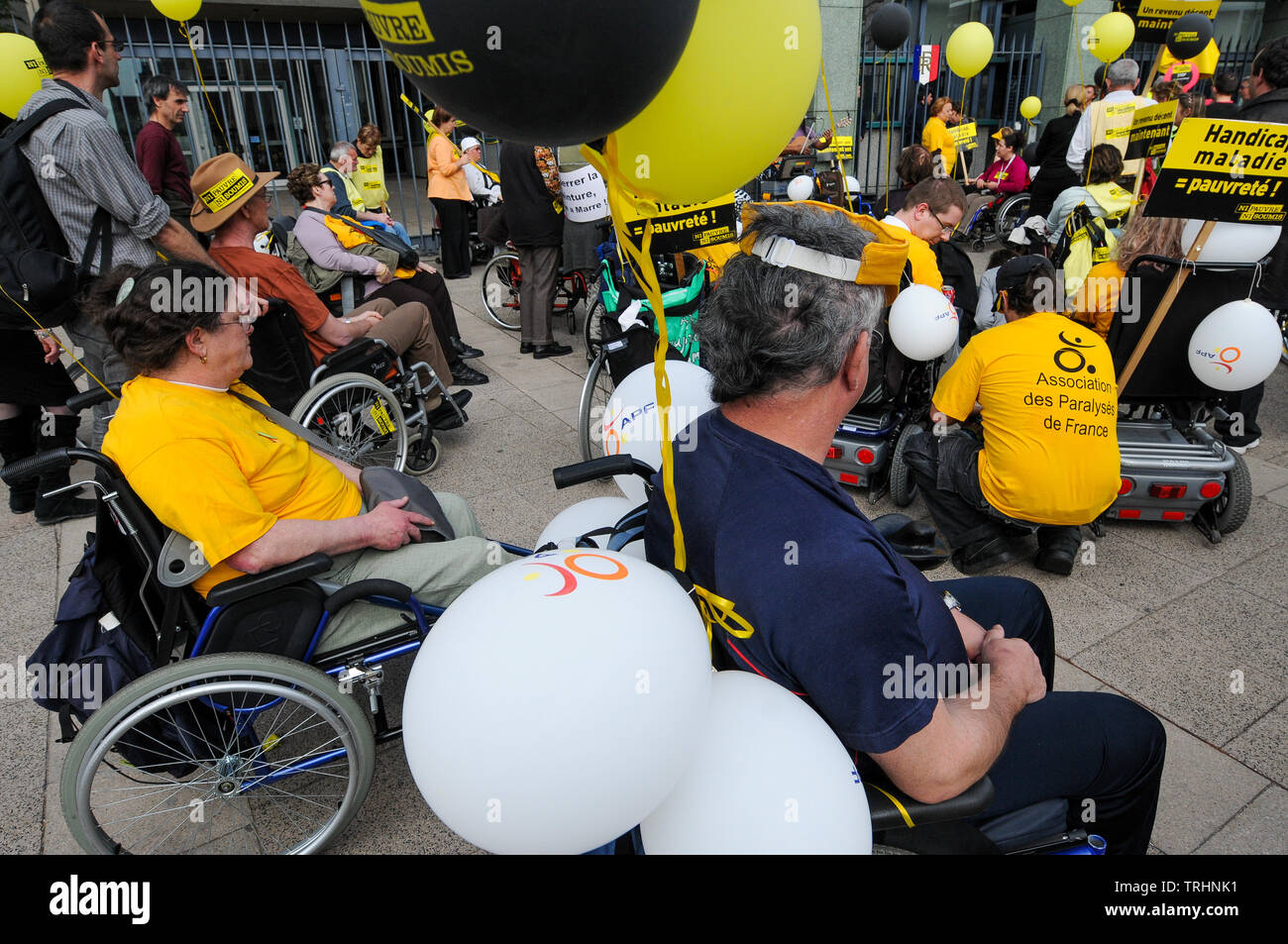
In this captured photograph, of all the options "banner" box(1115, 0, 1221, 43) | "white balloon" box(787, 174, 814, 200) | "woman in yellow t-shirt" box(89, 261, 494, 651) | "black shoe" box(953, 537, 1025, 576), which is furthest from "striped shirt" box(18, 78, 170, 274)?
"banner" box(1115, 0, 1221, 43)

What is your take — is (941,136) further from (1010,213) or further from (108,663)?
(108,663)

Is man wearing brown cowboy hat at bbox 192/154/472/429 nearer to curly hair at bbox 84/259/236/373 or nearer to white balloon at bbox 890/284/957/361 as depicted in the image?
curly hair at bbox 84/259/236/373

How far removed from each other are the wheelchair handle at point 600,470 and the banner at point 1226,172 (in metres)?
2.66

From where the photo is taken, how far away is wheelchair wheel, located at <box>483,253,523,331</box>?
694cm

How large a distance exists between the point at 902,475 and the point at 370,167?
6967 mm

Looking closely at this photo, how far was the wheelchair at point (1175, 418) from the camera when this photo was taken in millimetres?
3271

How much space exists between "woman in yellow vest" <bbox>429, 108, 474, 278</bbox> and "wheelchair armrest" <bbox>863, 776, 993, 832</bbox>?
7.88 meters

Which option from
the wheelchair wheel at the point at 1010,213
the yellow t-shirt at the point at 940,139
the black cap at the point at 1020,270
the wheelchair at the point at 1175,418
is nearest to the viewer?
the black cap at the point at 1020,270

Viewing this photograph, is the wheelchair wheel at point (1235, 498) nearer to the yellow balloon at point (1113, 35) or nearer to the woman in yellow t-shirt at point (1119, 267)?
the woman in yellow t-shirt at point (1119, 267)

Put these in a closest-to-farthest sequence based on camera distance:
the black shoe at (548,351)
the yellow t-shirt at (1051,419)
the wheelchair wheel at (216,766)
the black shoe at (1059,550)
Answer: the wheelchair wheel at (216,766), the yellow t-shirt at (1051,419), the black shoe at (1059,550), the black shoe at (548,351)

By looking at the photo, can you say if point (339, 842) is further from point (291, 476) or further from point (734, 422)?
point (734, 422)

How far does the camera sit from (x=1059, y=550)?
3129mm

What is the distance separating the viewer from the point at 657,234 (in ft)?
11.8

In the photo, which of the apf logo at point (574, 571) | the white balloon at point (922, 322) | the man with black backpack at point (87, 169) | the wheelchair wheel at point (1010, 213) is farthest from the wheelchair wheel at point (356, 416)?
the wheelchair wheel at point (1010, 213)
